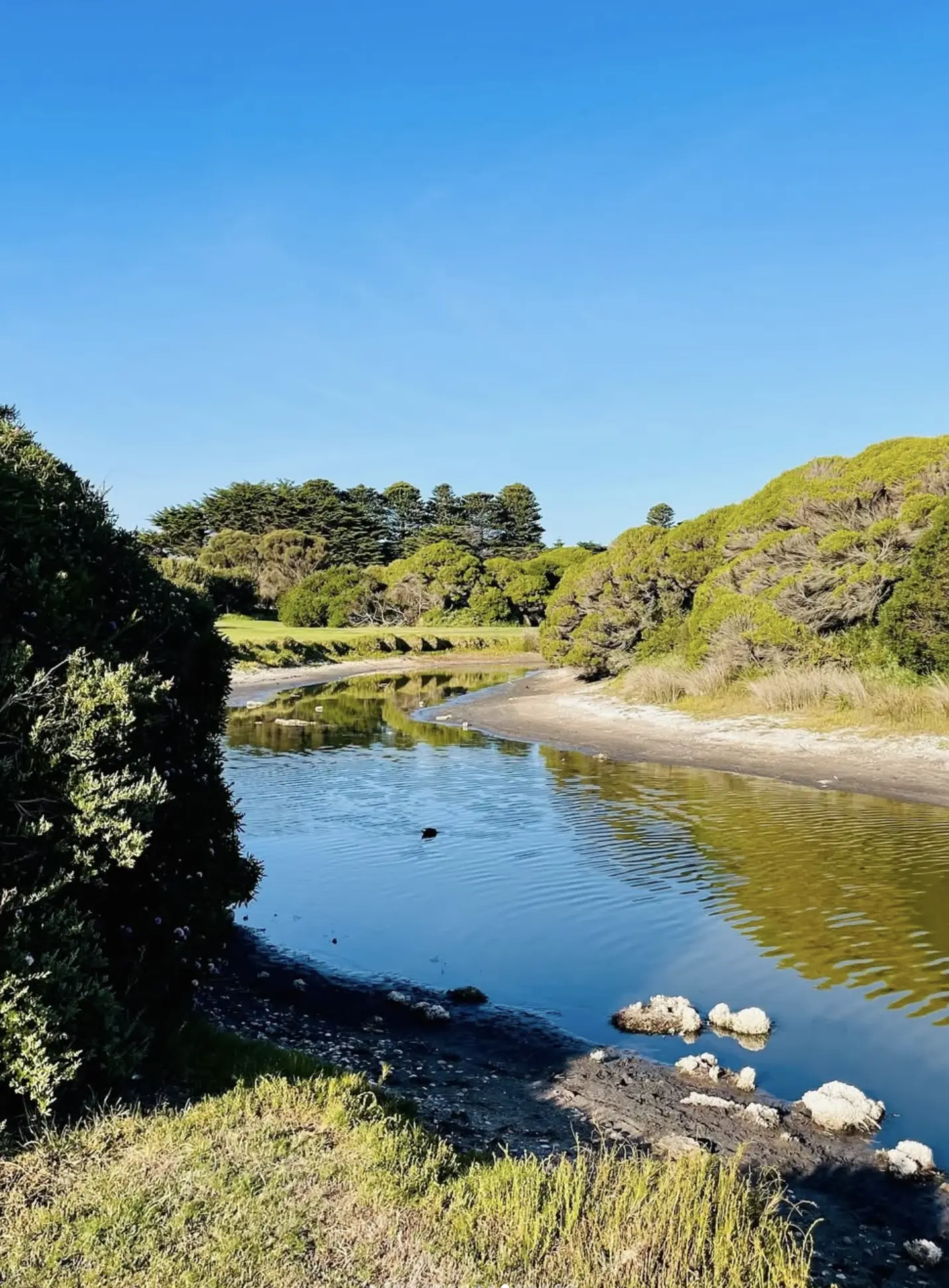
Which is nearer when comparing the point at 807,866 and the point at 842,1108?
the point at 842,1108

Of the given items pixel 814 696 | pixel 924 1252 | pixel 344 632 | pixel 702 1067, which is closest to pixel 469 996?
pixel 702 1067

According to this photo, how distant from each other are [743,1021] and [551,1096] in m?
2.52

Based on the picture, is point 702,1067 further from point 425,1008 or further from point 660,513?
point 660,513

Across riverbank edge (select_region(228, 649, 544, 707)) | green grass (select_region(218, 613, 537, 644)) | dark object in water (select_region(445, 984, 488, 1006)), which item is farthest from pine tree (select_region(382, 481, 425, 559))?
dark object in water (select_region(445, 984, 488, 1006))

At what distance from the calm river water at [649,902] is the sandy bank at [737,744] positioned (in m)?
1.02

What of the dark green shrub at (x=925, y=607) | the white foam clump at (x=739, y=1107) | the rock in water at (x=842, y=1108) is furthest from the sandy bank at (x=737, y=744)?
the white foam clump at (x=739, y=1107)

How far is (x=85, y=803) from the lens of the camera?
5758 millimetres

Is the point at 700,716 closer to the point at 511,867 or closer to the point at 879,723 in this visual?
the point at 879,723

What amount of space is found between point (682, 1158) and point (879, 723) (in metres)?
21.7

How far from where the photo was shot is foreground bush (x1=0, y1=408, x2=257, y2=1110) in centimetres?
540

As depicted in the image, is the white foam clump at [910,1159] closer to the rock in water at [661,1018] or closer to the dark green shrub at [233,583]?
the rock in water at [661,1018]

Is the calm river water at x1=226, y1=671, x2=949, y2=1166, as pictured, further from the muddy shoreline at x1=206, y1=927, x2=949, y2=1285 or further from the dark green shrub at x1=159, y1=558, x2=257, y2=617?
the dark green shrub at x1=159, y1=558, x2=257, y2=617

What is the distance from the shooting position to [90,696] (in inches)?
231

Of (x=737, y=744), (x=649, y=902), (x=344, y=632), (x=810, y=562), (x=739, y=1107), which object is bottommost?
(x=649, y=902)
